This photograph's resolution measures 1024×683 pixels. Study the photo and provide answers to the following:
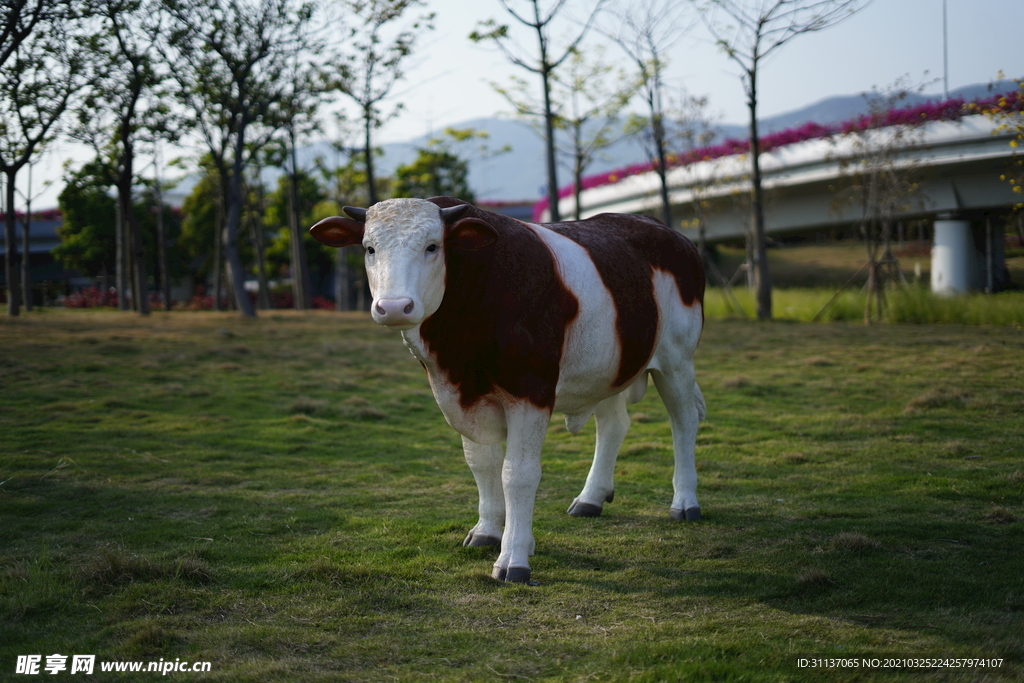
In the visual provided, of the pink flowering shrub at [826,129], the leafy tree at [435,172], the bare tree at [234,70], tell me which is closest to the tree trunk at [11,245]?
the bare tree at [234,70]

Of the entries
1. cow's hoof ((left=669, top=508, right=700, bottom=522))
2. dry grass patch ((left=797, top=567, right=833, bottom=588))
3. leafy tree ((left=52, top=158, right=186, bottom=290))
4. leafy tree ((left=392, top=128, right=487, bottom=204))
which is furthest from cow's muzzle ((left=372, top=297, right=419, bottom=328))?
leafy tree ((left=392, top=128, right=487, bottom=204))

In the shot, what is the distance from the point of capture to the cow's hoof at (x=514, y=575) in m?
4.31

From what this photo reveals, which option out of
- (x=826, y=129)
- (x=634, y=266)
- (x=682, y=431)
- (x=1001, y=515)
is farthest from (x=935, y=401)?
(x=826, y=129)

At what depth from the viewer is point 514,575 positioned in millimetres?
4316

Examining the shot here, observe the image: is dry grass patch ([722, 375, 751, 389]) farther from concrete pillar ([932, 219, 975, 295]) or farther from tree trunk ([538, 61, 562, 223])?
concrete pillar ([932, 219, 975, 295])

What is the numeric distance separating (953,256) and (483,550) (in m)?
20.1

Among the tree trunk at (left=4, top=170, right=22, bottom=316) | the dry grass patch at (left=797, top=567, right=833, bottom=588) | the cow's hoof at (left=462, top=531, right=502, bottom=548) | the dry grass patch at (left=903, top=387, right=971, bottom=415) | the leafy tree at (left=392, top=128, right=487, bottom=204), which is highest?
the leafy tree at (left=392, top=128, right=487, bottom=204)

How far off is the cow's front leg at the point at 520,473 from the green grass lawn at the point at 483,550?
199 mm

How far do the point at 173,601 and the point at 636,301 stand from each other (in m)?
3.03

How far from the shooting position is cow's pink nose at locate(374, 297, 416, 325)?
146 inches

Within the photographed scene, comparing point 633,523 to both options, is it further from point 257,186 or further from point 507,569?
point 257,186

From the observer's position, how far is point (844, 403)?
31.2 feet

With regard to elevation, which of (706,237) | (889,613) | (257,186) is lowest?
(889,613)

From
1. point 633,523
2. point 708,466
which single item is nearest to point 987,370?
point 708,466
